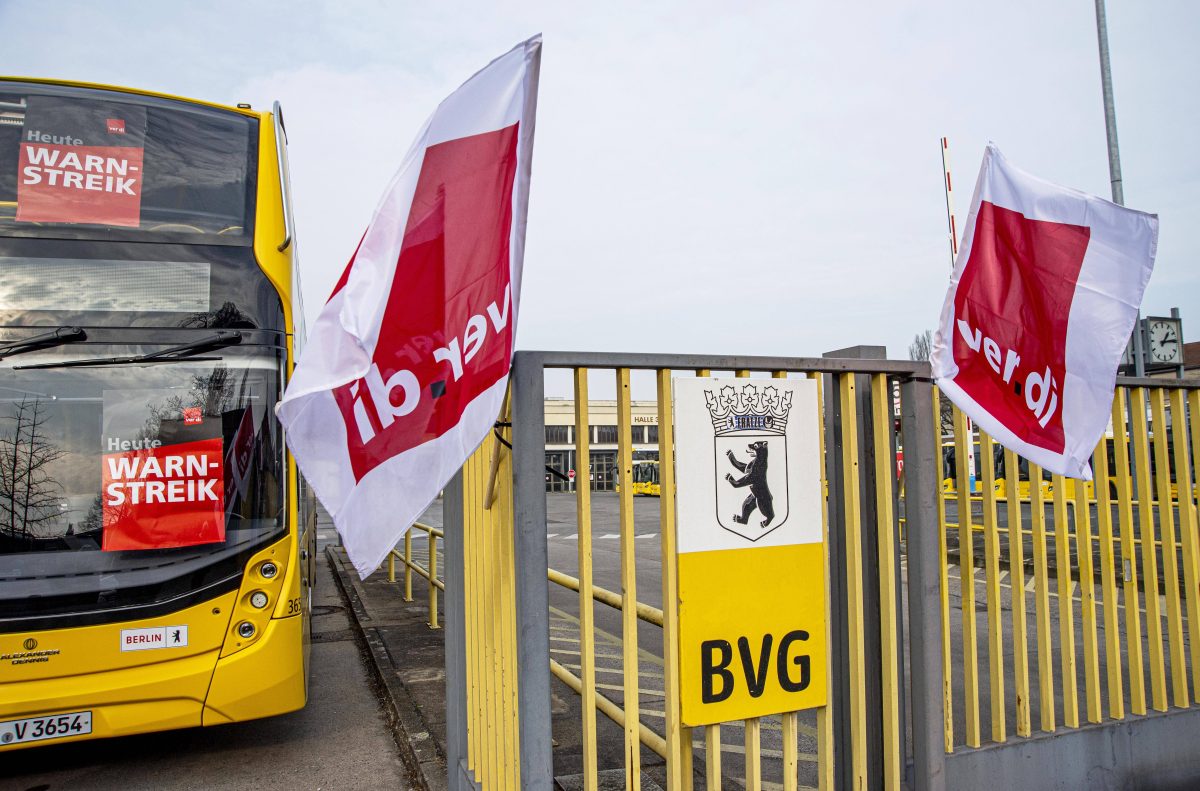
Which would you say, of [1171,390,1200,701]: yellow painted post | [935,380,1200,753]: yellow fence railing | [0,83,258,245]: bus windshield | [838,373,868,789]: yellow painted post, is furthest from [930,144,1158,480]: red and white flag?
[0,83,258,245]: bus windshield

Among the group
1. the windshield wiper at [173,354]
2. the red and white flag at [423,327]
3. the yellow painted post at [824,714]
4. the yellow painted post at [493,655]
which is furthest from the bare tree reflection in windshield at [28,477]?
the yellow painted post at [824,714]

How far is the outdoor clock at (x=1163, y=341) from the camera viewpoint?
11.5 m

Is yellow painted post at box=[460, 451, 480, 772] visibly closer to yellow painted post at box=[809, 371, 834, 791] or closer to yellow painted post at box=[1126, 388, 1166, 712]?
yellow painted post at box=[809, 371, 834, 791]

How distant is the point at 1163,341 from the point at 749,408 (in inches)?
444

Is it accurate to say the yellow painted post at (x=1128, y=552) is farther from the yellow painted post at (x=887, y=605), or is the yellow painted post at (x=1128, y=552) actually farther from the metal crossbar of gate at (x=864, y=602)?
the yellow painted post at (x=887, y=605)

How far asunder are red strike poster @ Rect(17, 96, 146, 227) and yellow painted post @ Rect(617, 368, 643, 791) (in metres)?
3.85

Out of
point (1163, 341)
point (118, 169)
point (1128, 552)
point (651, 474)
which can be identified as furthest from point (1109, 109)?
point (118, 169)

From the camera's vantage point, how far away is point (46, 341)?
187 inches

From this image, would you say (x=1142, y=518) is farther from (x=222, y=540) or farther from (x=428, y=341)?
(x=222, y=540)

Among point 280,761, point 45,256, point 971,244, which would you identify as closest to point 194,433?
point 45,256

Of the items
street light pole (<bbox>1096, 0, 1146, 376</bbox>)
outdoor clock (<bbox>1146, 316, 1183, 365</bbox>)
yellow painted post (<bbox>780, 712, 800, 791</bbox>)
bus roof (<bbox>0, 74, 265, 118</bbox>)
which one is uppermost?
street light pole (<bbox>1096, 0, 1146, 376</bbox>)

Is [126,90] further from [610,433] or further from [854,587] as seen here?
[854,587]

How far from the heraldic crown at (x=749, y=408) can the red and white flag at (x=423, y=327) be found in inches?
27.9

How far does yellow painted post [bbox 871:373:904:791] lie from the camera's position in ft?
9.98
